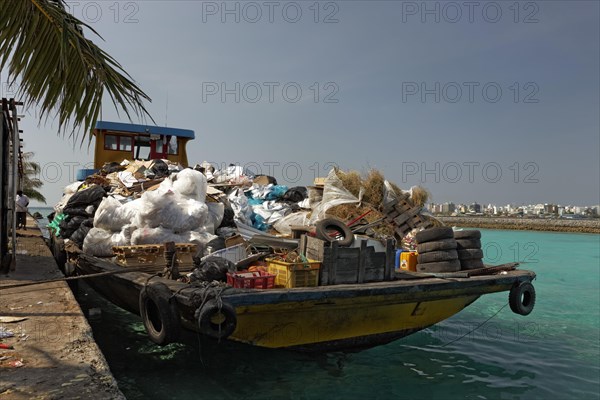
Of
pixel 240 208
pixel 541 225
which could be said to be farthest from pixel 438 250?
pixel 541 225

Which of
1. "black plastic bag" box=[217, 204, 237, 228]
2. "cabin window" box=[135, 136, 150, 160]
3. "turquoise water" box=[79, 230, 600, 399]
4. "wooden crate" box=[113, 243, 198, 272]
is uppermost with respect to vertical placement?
"cabin window" box=[135, 136, 150, 160]

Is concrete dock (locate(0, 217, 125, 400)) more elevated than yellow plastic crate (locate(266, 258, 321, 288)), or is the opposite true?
yellow plastic crate (locate(266, 258, 321, 288))

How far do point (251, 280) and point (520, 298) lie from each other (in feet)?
14.1

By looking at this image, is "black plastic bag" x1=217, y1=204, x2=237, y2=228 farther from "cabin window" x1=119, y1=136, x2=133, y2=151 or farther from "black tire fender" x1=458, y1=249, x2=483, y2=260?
"cabin window" x1=119, y1=136, x2=133, y2=151

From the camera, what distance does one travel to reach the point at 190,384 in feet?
17.4

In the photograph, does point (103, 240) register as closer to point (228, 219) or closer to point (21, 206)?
point (228, 219)

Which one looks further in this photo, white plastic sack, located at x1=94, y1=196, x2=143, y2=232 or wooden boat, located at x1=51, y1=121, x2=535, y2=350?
white plastic sack, located at x1=94, y1=196, x2=143, y2=232

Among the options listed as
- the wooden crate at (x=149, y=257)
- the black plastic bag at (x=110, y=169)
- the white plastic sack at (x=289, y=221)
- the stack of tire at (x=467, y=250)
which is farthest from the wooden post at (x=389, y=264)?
the black plastic bag at (x=110, y=169)

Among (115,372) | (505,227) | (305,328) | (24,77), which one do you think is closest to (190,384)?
A: (115,372)

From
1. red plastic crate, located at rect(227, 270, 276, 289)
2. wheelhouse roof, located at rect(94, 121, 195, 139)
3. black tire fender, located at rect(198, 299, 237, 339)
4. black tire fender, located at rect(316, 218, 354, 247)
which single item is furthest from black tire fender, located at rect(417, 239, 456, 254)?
wheelhouse roof, located at rect(94, 121, 195, 139)

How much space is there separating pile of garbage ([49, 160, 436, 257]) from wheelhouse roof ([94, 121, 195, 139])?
1.92 m

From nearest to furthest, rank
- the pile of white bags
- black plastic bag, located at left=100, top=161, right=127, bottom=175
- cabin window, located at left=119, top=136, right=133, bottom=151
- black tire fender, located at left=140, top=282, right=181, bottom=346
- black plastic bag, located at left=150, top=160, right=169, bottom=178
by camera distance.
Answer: black tire fender, located at left=140, top=282, right=181, bottom=346, the pile of white bags, black plastic bag, located at left=150, top=160, right=169, bottom=178, black plastic bag, located at left=100, top=161, right=127, bottom=175, cabin window, located at left=119, top=136, right=133, bottom=151

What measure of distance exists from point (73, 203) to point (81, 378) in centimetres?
553

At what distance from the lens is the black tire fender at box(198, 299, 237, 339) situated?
3.92 m
